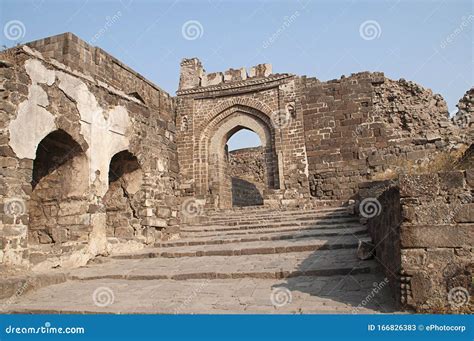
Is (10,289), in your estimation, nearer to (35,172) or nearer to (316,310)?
(35,172)

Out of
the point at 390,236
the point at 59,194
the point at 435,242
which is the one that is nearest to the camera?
the point at 435,242

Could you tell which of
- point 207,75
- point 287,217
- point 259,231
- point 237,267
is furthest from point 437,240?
point 207,75

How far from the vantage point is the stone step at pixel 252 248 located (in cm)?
586

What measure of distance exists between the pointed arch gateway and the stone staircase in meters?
7.95

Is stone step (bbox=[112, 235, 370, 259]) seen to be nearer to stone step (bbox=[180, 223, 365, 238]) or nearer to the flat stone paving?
stone step (bbox=[180, 223, 365, 238])

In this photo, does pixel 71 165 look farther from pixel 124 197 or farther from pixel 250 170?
pixel 250 170

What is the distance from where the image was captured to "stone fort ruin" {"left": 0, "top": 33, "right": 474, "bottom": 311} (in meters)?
3.16

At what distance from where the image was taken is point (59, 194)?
6398 mm

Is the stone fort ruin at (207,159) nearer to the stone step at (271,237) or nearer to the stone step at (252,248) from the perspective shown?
the stone step at (271,237)

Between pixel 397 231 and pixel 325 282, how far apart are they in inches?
48.5

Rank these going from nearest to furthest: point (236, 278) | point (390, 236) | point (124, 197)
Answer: point (390, 236)
point (236, 278)
point (124, 197)

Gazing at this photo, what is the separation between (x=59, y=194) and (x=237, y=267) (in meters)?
3.39

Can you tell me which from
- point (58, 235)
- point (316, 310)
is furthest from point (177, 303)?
point (58, 235)

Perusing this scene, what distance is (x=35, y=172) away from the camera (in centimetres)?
641
